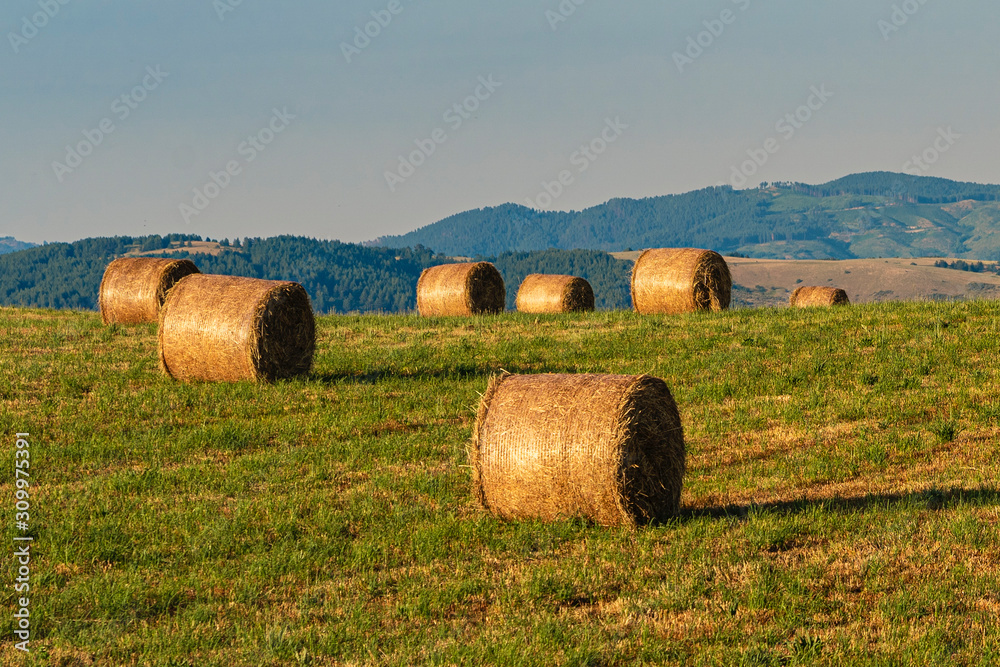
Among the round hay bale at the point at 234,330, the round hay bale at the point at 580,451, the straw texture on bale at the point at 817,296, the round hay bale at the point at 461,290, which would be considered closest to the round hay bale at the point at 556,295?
the round hay bale at the point at 461,290

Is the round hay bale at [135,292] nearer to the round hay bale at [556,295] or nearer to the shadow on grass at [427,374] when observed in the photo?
the shadow on grass at [427,374]

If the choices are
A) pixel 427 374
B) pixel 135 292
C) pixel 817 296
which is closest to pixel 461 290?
pixel 135 292

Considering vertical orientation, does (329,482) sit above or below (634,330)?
below

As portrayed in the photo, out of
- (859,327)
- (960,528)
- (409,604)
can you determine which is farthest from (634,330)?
(409,604)

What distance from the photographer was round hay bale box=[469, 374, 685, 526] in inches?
394

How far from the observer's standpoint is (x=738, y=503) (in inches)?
430

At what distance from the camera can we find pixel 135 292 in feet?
90.3

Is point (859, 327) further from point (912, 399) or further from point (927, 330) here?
point (912, 399)

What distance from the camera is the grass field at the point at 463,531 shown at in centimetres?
727

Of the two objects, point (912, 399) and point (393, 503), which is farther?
point (912, 399)

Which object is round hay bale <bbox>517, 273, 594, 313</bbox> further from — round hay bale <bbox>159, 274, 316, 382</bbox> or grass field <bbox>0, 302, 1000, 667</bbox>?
round hay bale <bbox>159, 274, 316, 382</bbox>

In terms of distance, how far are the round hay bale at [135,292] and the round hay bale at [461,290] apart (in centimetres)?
1062

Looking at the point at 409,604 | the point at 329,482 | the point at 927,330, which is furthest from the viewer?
the point at 927,330

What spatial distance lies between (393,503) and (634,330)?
13.5 meters
